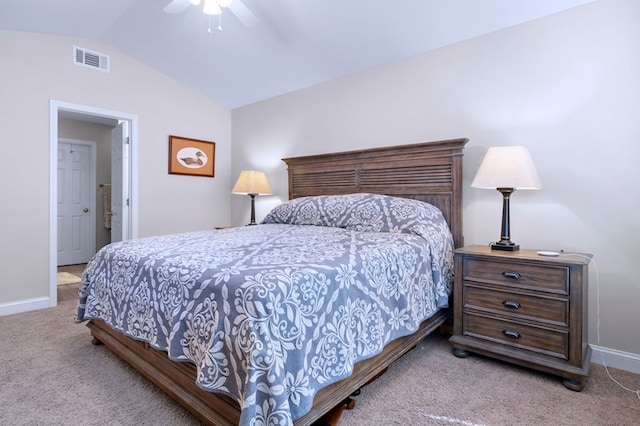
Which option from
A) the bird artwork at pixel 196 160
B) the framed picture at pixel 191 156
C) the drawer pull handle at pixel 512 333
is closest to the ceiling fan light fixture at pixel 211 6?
the framed picture at pixel 191 156

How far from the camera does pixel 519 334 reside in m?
1.98

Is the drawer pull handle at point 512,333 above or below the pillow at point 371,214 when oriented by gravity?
below

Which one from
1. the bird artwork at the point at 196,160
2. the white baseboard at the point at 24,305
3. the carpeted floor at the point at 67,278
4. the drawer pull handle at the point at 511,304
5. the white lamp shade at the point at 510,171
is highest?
the bird artwork at the point at 196,160

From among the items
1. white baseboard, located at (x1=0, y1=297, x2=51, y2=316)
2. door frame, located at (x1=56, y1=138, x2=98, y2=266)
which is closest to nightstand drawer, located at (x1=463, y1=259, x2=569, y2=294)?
white baseboard, located at (x1=0, y1=297, x2=51, y2=316)

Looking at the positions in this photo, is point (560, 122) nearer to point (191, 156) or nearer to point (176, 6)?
point (176, 6)

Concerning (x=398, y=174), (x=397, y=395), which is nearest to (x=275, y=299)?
(x=397, y=395)

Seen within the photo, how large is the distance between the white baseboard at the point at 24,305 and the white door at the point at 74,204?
258 centimetres

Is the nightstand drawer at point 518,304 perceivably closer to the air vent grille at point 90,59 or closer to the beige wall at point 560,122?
the beige wall at point 560,122

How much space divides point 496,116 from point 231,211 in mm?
3471

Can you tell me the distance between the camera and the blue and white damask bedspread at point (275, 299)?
3.68ft

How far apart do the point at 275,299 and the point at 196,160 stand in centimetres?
364

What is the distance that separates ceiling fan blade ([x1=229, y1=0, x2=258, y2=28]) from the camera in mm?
2287

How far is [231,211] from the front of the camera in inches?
187

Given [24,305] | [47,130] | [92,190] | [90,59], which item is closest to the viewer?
[24,305]
